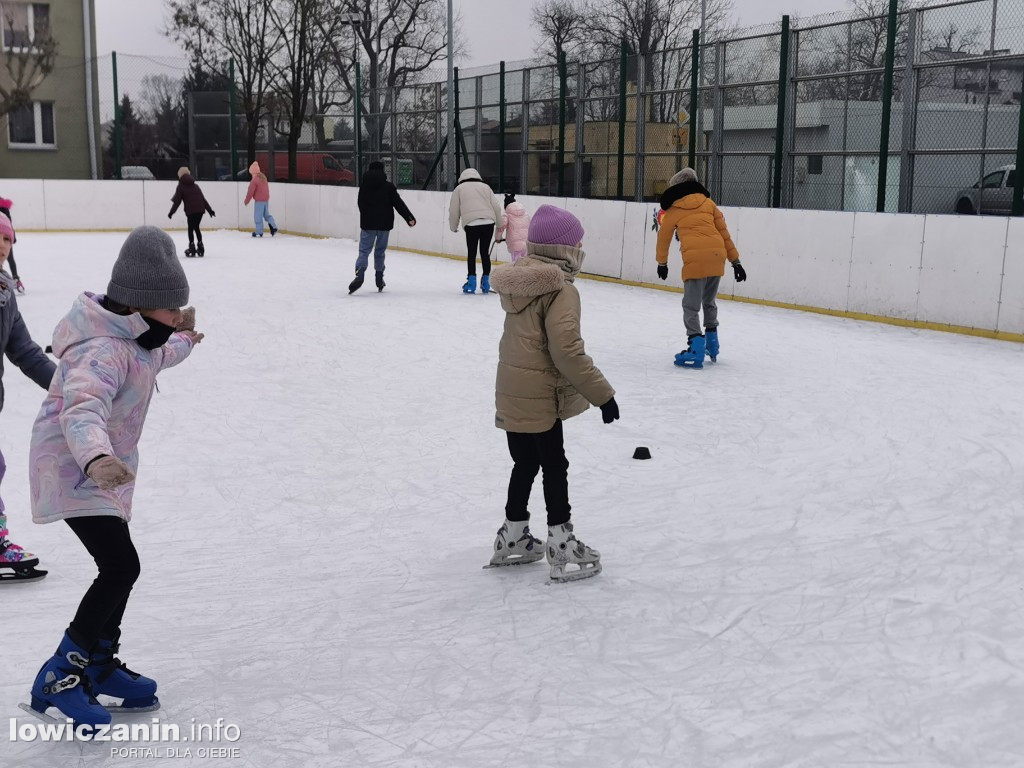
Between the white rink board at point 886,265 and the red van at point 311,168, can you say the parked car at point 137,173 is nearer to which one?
the red van at point 311,168

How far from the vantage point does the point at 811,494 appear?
5352mm

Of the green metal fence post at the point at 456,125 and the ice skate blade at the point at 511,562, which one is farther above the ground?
the green metal fence post at the point at 456,125

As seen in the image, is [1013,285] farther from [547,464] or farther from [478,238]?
[547,464]

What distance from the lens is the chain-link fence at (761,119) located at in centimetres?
1098

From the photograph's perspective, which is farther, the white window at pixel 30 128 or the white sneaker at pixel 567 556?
the white window at pixel 30 128

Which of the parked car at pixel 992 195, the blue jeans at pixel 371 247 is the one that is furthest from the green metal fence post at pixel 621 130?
the parked car at pixel 992 195

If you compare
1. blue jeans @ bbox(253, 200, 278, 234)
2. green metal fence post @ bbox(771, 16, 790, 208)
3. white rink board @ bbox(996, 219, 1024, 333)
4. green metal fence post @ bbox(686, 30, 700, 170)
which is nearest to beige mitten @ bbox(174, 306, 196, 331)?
white rink board @ bbox(996, 219, 1024, 333)

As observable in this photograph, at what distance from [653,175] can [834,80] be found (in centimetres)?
338

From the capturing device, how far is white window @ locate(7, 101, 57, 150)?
92.5 ft

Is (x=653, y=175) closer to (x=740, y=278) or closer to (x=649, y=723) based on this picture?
(x=740, y=278)

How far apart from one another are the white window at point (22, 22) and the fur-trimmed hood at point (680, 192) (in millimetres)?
26658

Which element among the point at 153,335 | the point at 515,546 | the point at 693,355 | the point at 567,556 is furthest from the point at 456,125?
the point at 153,335

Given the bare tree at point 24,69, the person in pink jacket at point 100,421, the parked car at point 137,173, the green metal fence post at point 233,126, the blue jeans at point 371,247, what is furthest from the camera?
the bare tree at point 24,69

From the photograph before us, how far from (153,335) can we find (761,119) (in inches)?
455
